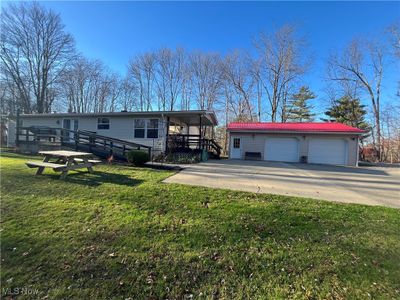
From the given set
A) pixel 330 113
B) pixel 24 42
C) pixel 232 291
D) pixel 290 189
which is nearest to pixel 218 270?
pixel 232 291

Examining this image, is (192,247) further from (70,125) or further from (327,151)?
(70,125)

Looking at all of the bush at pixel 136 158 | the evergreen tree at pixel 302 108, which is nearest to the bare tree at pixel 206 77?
the evergreen tree at pixel 302 108

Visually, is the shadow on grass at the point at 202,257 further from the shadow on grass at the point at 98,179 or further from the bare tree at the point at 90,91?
the bare tree at the point at 90,91

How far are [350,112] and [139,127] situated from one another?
2743 centimetres

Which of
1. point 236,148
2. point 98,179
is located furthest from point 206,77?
point 98,179

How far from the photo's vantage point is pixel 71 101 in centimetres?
3188

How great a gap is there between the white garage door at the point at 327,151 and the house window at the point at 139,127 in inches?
503

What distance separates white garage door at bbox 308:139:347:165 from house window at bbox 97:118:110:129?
15.6m

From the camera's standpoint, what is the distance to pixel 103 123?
1547cm

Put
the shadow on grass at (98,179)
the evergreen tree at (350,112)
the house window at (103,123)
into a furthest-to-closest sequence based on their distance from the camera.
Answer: the evergreen tree at (350,112), the house window at (103,123), the shadow on grass at (98,179)

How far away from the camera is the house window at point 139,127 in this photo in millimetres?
14430

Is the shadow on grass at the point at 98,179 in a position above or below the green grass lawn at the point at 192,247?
above

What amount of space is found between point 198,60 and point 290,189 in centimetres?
2687

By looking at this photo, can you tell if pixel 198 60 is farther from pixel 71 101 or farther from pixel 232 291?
pixel 232 291
